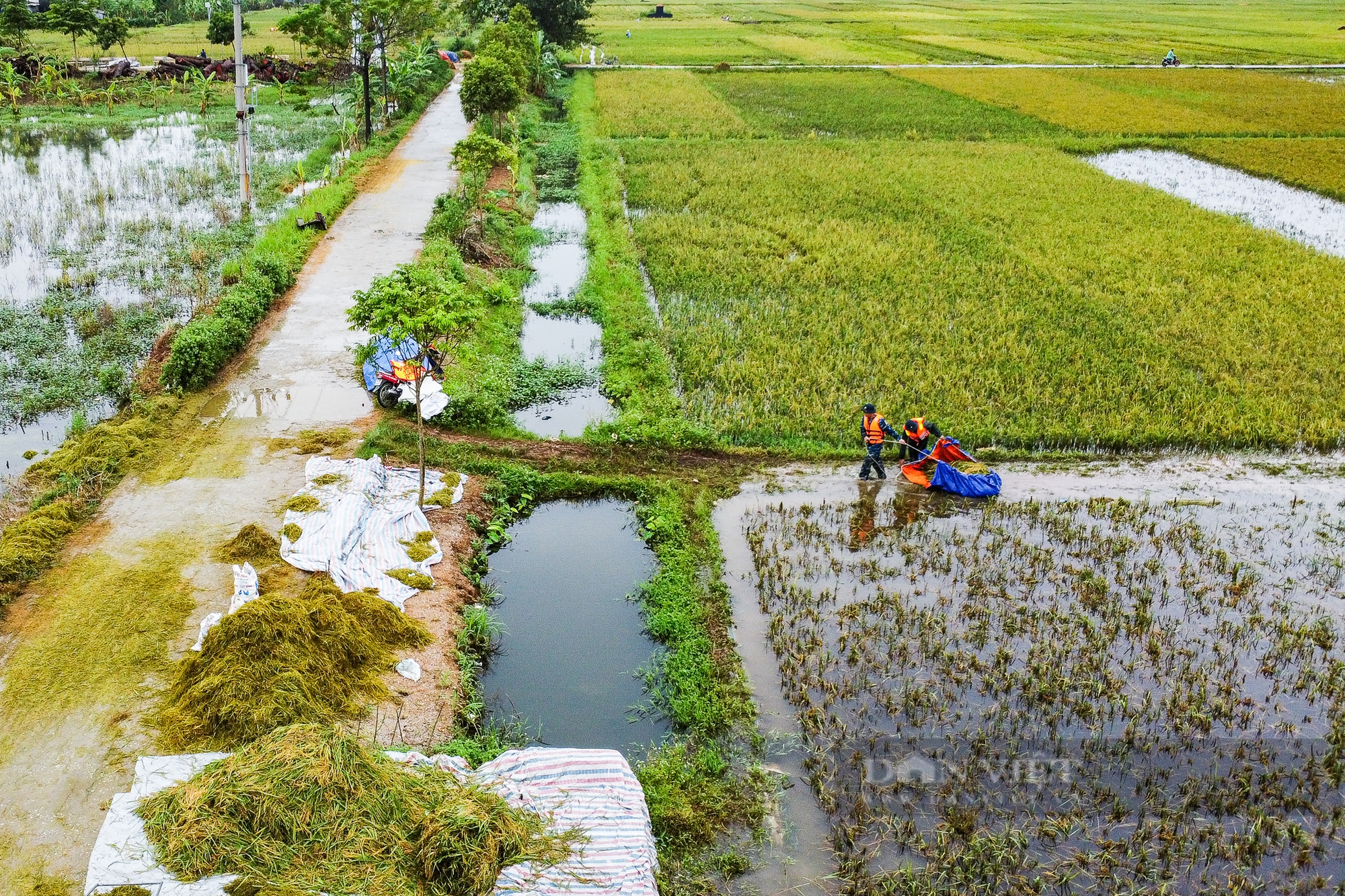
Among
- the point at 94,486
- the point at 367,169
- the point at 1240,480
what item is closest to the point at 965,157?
the point at 367,169

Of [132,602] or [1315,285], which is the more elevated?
[1315,285]

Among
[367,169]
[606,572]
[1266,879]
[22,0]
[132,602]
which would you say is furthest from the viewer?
[22,0]

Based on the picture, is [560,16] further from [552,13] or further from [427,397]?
[427,397]

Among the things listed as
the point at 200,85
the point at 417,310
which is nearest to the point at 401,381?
the point at 417,310

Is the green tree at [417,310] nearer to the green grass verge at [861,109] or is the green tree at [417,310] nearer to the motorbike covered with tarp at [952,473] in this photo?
the motorbike covered with tarp at [952,473]

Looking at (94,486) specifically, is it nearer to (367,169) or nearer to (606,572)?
(606,572)

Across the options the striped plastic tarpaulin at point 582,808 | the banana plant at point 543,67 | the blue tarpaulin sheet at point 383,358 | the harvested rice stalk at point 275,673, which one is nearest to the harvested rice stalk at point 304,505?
the harvested rice stalk at point 275,673

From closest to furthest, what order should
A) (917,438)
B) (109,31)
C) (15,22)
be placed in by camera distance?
(917,438), (15,22), (109,31)
